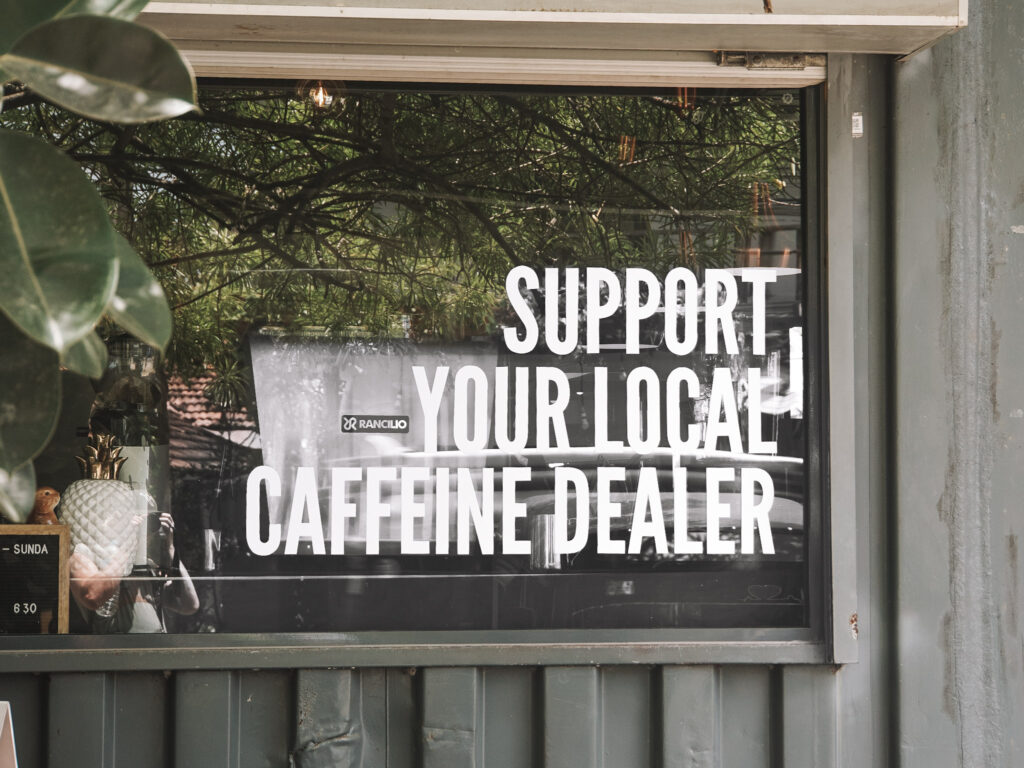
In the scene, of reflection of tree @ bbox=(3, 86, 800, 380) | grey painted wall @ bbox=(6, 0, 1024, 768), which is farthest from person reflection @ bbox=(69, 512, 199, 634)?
reflection of tree @ bbox=(3, 86, 800, 380)

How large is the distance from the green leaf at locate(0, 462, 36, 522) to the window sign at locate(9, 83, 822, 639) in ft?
5.27

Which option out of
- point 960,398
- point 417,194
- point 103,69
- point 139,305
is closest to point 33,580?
point 417,194

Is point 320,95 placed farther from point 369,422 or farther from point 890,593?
point 890,593

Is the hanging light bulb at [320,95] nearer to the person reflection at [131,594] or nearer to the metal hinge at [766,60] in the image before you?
the metal hinge at [766,60]

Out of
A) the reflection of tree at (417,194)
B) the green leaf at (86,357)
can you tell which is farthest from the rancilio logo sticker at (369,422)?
the green leaf at (86,357)

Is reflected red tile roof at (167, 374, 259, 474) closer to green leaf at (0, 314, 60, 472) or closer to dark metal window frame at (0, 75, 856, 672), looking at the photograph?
dark metal window frame at (0, 75, 856, 672)

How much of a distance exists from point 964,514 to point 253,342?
1832 millimetres

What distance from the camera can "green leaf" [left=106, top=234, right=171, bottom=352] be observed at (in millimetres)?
824

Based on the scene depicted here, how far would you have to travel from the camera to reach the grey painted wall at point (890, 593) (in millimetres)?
2400

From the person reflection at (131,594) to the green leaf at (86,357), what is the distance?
→ 5.39 ft

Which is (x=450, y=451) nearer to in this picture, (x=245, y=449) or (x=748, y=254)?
(x=245, y=449)

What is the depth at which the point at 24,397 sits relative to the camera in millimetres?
806

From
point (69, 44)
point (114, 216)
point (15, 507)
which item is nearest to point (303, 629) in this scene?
point (114, 216)

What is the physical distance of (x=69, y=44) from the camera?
734 millimetres
